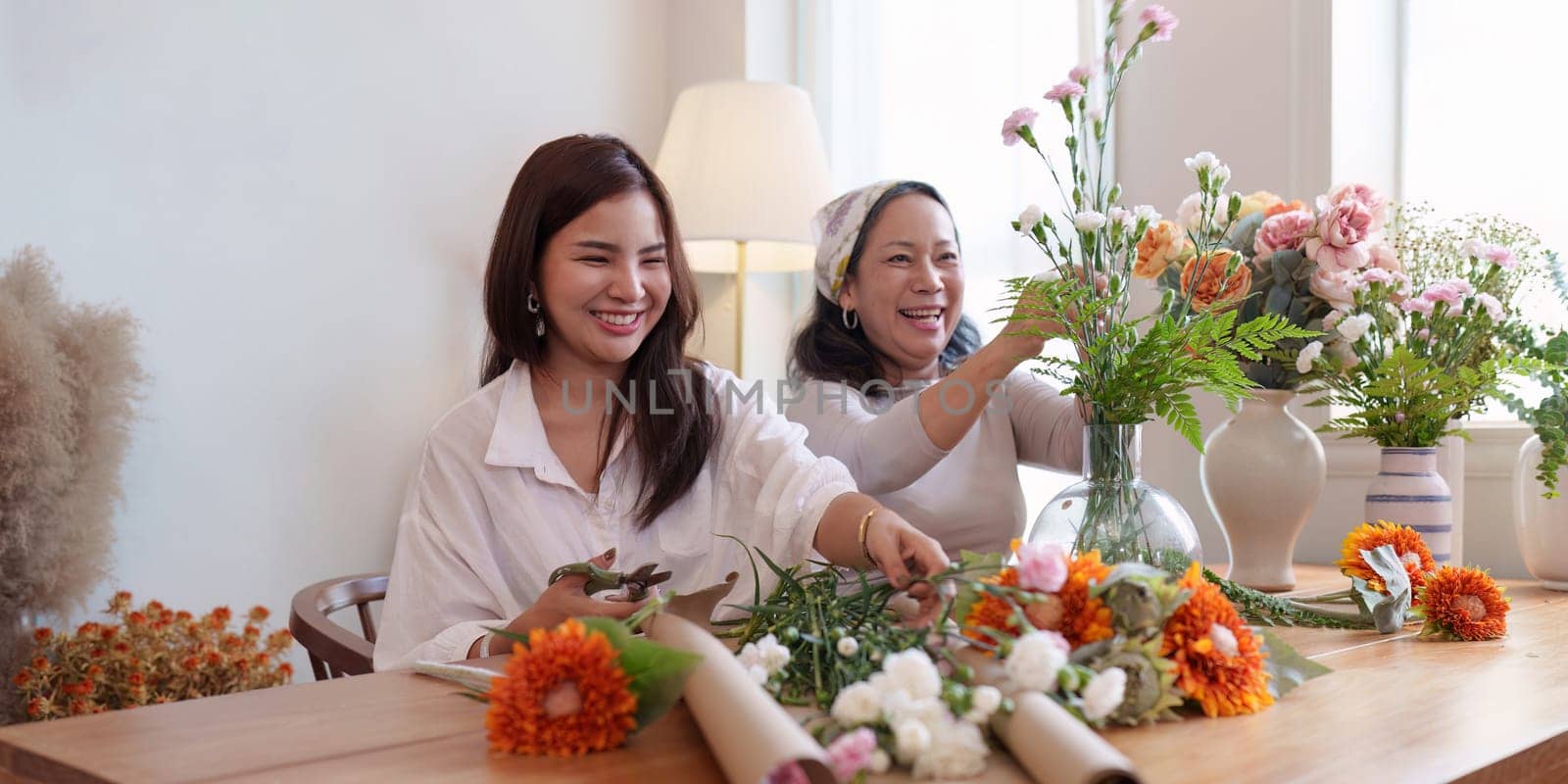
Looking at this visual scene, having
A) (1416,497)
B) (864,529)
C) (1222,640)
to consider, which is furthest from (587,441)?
(1416,497)

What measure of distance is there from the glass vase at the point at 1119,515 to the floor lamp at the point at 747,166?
155 centimetres

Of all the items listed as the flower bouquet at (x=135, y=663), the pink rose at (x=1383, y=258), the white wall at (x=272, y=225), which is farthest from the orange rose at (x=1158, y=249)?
the white wall at (x=272, y=225)

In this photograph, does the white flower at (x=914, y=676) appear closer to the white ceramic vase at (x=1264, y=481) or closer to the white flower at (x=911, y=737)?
the white flower at (x=911, y=737)

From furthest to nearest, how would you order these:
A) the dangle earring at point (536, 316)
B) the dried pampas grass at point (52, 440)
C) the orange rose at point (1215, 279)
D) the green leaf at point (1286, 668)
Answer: the dried pampas grass at point (52, 440) < the dangle earring at point (536, 316) < the orange rose at point (1215, 279) < the green leaf at point (1286, 668)

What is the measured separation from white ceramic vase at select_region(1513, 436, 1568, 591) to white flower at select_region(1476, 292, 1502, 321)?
0.24 m

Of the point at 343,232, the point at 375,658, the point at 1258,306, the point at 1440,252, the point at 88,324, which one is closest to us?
the point at 375,658

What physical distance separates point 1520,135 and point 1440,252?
628 millimetres

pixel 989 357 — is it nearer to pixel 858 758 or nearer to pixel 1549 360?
pixel 1549 360

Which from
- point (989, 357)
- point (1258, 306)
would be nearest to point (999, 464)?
point (989, 357)

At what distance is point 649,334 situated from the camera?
1674mm

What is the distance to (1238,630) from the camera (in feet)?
2.88

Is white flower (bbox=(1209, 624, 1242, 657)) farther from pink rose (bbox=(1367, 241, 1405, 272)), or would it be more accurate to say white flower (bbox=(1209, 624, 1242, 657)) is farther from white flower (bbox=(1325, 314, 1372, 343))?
pink rose (bbox=(1367, 241, 1405, 272))

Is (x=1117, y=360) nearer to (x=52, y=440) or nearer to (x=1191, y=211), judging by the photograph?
(x=1191, y=211)

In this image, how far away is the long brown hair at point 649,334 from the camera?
1.58m
